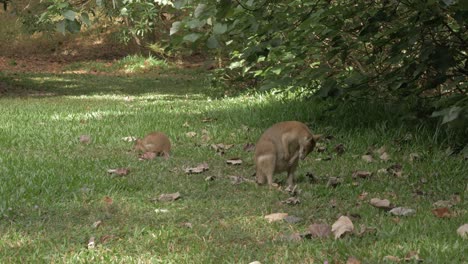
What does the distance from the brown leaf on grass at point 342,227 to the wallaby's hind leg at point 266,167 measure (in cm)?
119

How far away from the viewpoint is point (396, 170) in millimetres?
6312

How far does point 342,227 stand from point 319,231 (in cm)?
14

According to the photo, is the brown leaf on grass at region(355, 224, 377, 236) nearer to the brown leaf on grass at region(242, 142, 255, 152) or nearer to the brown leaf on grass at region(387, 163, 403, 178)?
the brown leaf on grass at region(387, 163, 403, 178)

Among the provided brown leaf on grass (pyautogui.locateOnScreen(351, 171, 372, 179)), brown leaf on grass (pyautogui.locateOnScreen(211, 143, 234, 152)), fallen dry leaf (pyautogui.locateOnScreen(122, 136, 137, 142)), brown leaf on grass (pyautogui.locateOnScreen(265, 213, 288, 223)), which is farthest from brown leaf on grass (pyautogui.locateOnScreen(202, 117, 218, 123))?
brown leaf on grass (pyautogui.locateOnScreen(265, 213, 288, 223))

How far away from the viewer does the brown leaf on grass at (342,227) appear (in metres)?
4.15

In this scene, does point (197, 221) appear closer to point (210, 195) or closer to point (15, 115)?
point (210, 195)

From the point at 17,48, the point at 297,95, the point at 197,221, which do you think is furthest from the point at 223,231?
the point at 17,48

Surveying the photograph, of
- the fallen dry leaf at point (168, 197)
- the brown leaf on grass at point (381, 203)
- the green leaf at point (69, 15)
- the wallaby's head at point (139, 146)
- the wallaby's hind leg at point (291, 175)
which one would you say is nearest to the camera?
the green leaf at point (69, 15)

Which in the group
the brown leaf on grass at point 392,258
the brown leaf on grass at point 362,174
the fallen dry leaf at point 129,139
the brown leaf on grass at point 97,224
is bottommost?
the fallen dry leaf at point 129,139

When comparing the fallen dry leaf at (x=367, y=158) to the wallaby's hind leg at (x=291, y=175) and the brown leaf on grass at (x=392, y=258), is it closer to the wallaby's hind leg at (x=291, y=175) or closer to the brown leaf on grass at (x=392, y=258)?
the wallaby's hind leg at (x=291, y=175)

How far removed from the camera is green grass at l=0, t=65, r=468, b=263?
13.0 ft

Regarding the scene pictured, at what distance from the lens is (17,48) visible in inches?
1120

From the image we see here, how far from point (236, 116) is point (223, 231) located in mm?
5285

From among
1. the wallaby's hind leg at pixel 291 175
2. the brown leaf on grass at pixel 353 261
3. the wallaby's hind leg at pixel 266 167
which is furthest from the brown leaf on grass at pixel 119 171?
the brown leaf on grass at pixel 353 261
